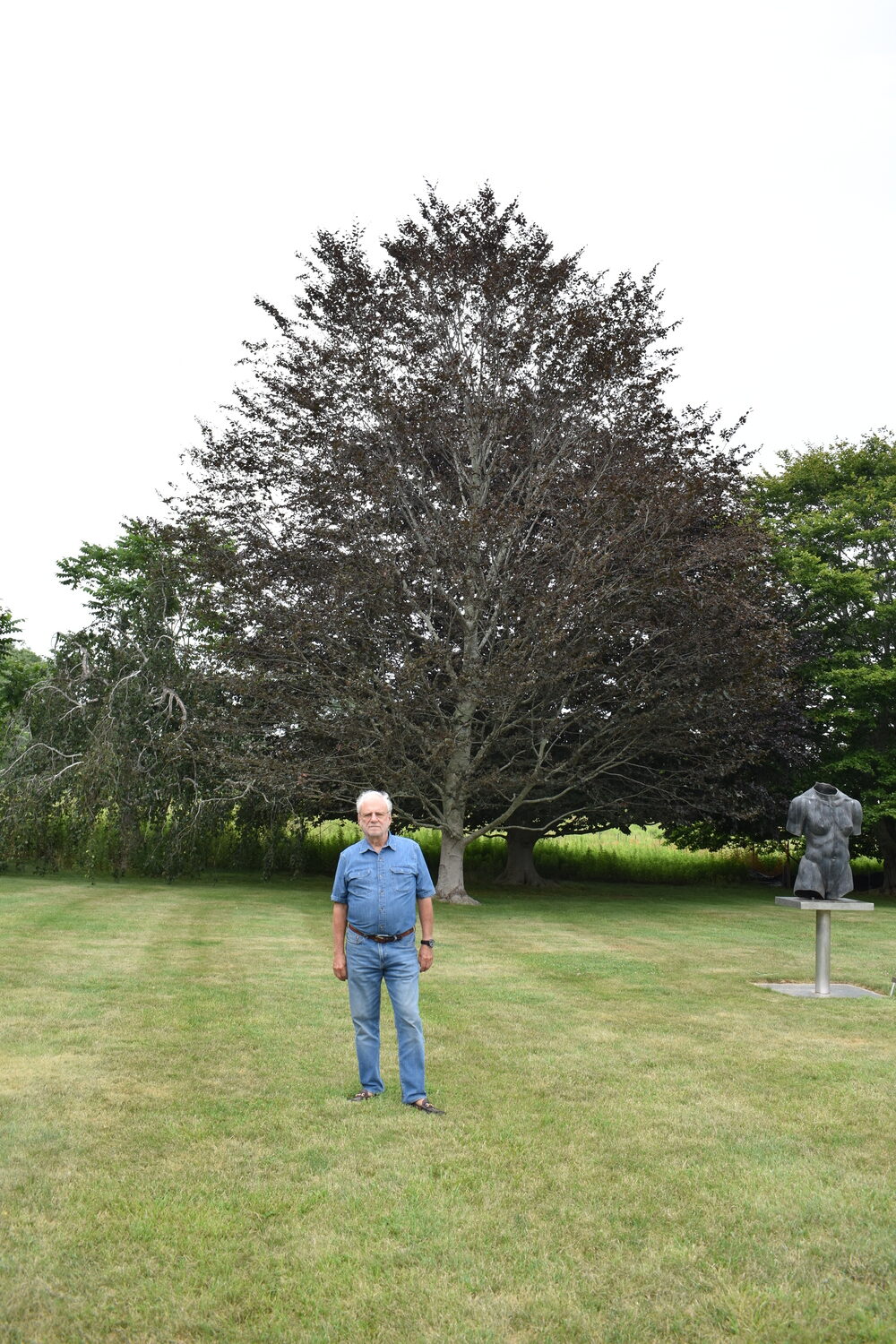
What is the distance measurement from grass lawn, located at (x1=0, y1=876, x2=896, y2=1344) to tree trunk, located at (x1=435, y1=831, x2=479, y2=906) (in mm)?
9762

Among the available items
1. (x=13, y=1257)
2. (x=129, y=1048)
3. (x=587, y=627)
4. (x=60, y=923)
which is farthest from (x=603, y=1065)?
(x=587, y=627)

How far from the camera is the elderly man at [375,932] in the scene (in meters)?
6.01

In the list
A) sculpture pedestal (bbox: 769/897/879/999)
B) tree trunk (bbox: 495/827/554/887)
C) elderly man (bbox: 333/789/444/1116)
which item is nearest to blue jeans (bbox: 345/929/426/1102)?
elderly man (bbox: 333/789/444/1116)

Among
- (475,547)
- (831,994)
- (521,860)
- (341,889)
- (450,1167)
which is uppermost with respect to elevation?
(475,547)

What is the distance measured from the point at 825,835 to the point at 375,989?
6444 mm

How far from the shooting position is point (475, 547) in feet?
59.4

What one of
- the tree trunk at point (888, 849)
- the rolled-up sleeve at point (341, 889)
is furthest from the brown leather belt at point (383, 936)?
the tree trunk at point (888, 849)

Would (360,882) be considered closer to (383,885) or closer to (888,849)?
(383,885)

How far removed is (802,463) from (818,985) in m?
21.2

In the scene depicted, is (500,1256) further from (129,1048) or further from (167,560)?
(167,560)

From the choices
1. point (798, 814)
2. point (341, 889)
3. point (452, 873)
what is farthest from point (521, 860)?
point (341, 889)

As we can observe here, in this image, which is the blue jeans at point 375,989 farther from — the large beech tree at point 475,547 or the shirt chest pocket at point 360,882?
the large beech tree at point 475,547

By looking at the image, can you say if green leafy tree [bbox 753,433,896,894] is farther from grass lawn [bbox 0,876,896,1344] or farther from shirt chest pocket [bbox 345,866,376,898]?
shirt chest pocket [bbox 345,866,376,898]

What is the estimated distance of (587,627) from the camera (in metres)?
18.1
